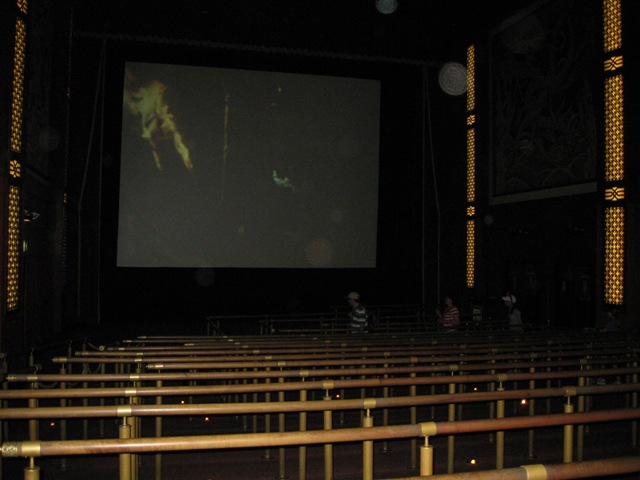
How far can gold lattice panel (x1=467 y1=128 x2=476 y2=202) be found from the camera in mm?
15930

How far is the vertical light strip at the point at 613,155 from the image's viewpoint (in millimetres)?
10625

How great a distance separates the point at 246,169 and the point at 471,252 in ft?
21.7

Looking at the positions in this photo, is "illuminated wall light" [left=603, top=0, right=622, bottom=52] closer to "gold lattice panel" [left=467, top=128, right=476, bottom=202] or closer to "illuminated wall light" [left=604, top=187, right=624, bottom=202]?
"illuminated wall light" [left=604, top=187, right=624, bottom=202]

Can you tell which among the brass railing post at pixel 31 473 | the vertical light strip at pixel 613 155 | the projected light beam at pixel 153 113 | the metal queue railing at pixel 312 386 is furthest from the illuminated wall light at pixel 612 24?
the brass railing post at pixel 31 473

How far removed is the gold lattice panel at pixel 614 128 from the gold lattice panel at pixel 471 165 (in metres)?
4.97

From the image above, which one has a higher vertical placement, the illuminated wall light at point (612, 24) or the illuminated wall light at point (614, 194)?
the illuminated wall light at point (612, 24)

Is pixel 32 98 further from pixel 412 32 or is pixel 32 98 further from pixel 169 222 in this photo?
pixel 412 32

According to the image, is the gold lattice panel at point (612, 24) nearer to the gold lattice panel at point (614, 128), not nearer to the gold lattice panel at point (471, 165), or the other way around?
the gold lattice panel at point (614, 128)

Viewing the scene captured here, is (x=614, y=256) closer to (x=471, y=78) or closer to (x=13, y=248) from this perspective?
(x=471, y=78)

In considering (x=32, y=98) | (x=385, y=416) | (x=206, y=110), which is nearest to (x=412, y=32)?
(x=206, y=110)

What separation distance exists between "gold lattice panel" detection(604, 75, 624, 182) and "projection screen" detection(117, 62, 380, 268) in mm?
6997

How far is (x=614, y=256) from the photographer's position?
35.1 feet

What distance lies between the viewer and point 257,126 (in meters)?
15.9

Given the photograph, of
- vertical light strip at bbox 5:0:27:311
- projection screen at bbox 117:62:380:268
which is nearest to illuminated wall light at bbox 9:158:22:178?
vertical light strip at bbox 5:0:27:311
